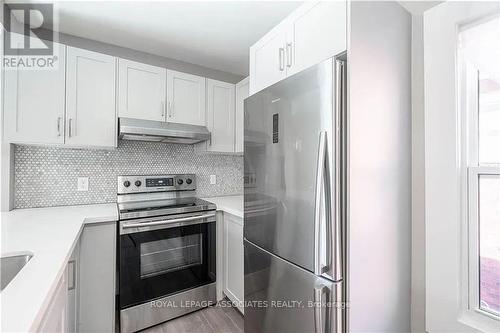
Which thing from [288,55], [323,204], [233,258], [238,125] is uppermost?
[288,55]

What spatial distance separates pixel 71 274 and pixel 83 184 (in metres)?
0.94

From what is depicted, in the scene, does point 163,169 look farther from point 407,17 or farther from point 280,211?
point 407,17

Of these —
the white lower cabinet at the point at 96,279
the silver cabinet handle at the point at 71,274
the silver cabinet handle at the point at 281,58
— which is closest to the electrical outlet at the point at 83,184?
the white lower cabinet at the point at 96,279

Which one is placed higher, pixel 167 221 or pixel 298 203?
pixel 298 203

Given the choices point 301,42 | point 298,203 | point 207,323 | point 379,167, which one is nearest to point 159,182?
point 207,323

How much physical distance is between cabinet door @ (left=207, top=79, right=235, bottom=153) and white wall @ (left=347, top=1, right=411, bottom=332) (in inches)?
64.2

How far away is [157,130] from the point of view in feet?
6.68

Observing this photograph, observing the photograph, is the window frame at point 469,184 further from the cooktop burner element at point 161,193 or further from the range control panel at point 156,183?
the range control panel at point 156,183

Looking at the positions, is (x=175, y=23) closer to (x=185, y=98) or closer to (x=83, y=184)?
(x=185, y=98)

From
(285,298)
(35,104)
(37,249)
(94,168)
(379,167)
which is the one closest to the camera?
(37,249)

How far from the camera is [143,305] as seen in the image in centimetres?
181

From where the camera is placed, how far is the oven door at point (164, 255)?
68.6 inches

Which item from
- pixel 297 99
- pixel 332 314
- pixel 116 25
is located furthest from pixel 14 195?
pixel 332 314

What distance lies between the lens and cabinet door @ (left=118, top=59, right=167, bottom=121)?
204 cm
